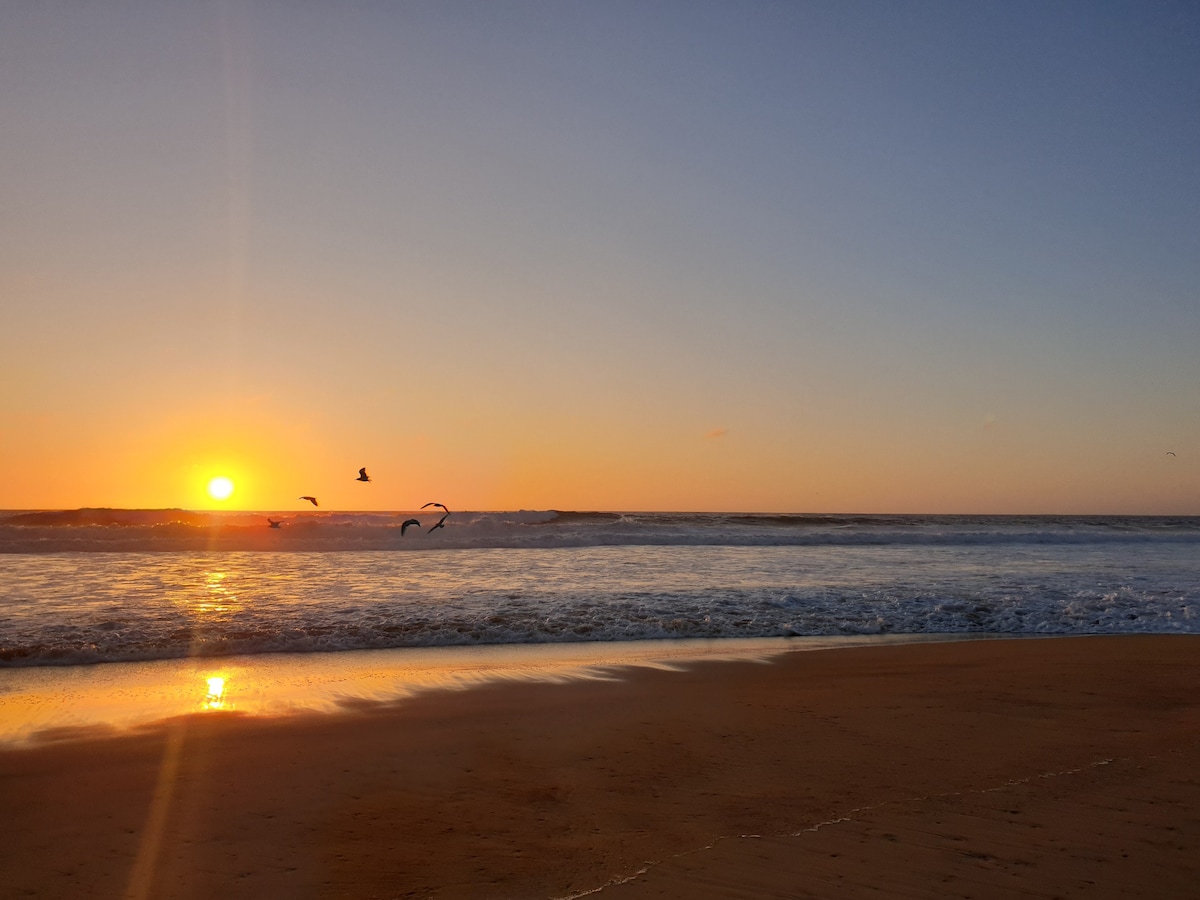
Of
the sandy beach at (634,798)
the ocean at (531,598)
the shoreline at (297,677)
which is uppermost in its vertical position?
the ocean at (531,598)

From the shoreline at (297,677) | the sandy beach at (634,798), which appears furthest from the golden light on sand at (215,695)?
the sandy beach at (634,798)

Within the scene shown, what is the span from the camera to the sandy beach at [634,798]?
4.33 m

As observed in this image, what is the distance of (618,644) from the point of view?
11688mm

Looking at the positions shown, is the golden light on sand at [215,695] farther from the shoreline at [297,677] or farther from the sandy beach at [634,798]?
the sandy beach at [634,798]

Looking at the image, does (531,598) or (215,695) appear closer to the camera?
(215,695)

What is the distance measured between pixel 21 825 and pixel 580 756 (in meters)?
3.42

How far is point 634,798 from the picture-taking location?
548cm

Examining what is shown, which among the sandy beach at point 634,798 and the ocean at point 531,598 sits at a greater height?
the ocean at point 531,598

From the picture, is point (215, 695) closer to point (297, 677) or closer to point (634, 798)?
point (297, 677)

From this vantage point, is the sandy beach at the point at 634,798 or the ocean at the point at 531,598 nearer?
the sandy beach at the point at 634,798

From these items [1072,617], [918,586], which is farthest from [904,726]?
[918,586]

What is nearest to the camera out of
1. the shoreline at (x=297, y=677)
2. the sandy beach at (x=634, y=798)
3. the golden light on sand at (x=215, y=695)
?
the sandy beach at (x=634, y=798)

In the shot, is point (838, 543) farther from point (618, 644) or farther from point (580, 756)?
point (580, 756)

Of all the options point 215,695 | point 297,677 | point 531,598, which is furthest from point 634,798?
point 531,598
